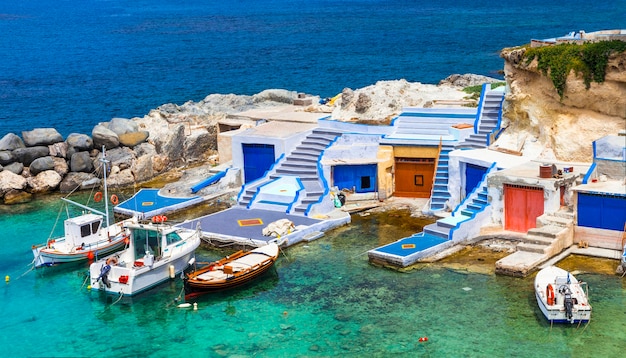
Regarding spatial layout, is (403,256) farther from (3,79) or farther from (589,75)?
(3,79)

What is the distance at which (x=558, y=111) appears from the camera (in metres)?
38.1

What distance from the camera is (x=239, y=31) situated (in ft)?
564

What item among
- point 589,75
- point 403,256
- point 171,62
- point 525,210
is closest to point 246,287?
point 403,256

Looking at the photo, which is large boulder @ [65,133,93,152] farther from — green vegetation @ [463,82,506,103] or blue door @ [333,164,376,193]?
green vegetation @ [463,82,506,103]

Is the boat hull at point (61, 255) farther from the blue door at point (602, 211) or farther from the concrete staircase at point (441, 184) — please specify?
the blue door at point (602, 211)

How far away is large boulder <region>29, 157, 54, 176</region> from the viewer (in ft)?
157

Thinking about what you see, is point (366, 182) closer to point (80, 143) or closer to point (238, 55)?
point (80, 143)

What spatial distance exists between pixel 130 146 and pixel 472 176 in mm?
20865

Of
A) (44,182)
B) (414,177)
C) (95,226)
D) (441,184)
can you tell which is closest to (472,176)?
(441,184)

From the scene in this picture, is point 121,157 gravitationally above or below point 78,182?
above

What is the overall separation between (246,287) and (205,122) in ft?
76.0

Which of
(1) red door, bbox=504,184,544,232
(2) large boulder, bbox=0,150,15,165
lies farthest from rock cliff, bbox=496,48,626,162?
(2) large boulder, bbox=0,150,15,165

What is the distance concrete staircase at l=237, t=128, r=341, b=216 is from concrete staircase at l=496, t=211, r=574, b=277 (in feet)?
34.9

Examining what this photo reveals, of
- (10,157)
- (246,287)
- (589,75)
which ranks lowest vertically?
(246,287)
